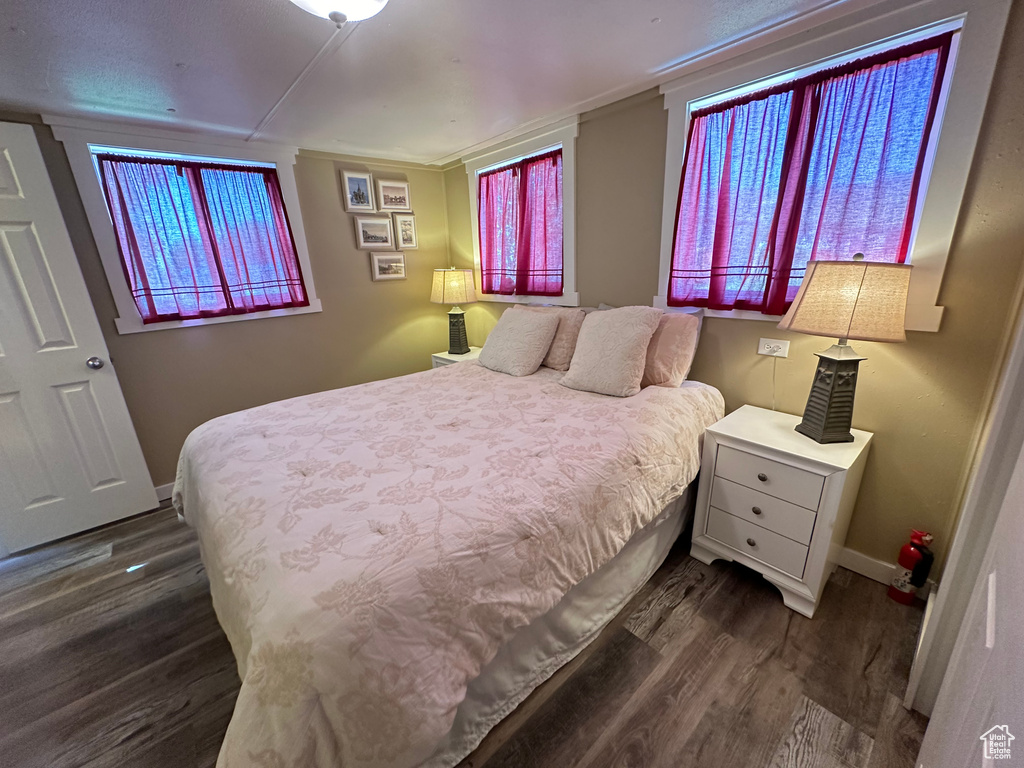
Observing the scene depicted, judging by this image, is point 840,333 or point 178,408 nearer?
point 840,333

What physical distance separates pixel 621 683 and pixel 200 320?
10.1ft

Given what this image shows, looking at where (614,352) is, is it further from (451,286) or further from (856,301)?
(451,286)

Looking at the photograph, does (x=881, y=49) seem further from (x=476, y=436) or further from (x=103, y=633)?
(x=103, y=633)

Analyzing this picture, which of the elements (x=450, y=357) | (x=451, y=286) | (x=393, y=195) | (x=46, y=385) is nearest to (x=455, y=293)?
(x=451, y=286)

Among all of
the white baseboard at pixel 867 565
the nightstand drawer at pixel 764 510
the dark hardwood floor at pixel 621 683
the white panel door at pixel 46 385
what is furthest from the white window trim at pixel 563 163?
the white panel door at pixel 46 385

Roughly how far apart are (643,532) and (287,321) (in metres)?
2.77

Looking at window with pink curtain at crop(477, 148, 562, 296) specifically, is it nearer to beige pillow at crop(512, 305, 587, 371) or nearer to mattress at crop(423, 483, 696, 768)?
beige pillow at crop(512, 305, 587, 371)

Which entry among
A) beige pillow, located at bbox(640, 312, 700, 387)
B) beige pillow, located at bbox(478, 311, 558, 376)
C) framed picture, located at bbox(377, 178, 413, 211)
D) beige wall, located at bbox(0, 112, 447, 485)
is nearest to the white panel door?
beige wall, located at bbox(0, 112, 447, 485)

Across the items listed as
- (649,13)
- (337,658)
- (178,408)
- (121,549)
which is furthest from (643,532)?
(178,408)

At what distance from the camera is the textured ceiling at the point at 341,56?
1384mm

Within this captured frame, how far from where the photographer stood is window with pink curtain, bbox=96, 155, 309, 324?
2.33 meters

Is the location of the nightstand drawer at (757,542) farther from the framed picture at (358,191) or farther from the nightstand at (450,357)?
the framed picture at (358,191)

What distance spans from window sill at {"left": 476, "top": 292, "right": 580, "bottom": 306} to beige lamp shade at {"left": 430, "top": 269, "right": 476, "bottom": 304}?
190 mm

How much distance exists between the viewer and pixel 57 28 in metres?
1.37
